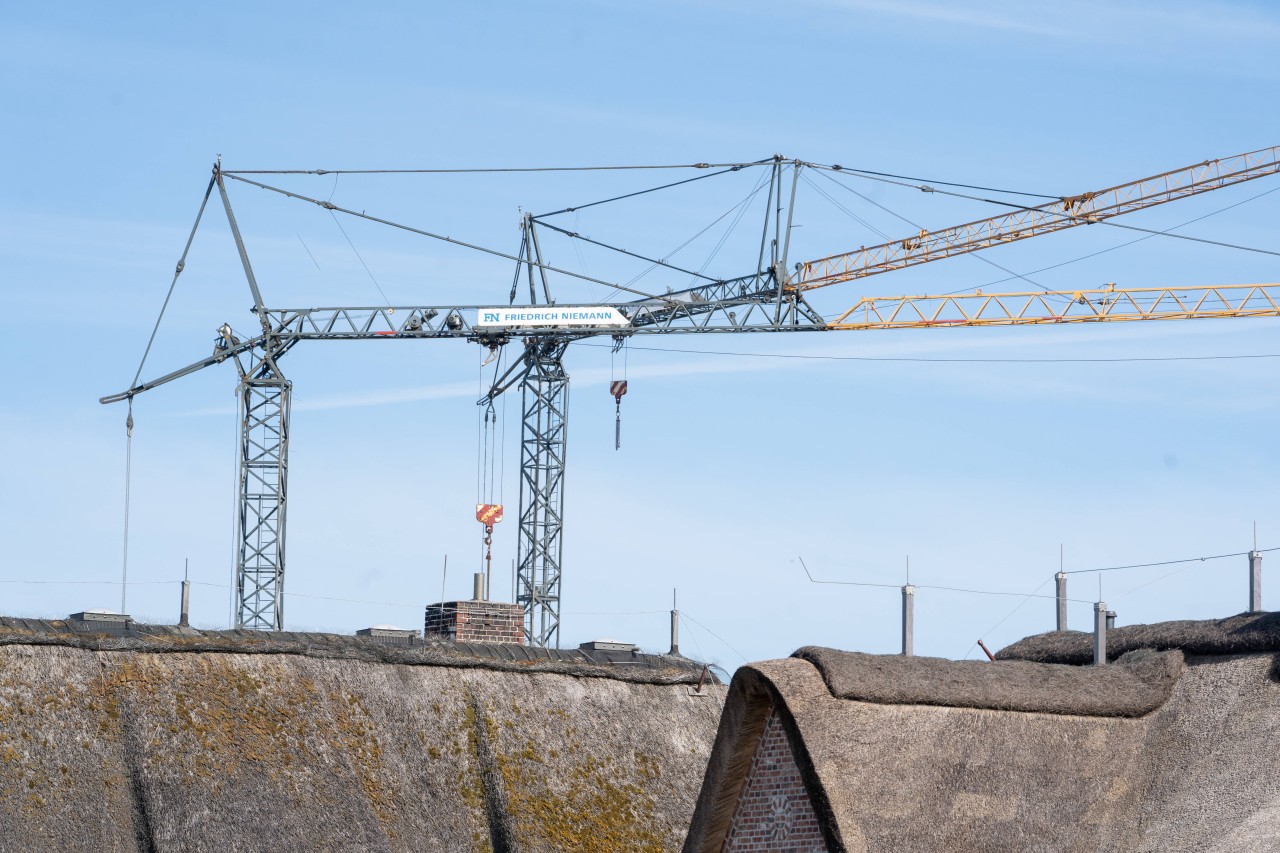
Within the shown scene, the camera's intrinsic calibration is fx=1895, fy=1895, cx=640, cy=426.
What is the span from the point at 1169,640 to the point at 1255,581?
256 cm

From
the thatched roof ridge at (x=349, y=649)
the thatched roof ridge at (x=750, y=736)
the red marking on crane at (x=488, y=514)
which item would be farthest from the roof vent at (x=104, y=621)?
the red marking on crane at (x=488, y=514)

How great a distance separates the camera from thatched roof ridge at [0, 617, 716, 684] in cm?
2409

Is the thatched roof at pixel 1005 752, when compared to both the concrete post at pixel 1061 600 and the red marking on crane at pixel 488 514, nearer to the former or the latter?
the concrete post at pixel 1061 600

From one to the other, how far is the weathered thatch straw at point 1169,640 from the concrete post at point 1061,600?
55 centimetres

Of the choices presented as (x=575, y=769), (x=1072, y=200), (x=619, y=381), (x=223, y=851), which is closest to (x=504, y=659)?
(x=575, y=769)

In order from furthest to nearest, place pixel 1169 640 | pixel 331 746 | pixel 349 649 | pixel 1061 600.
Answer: pixel 1061 600, pixel 349 649, pixel 331 746, pixel 1169 640

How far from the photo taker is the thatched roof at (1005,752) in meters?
20.6

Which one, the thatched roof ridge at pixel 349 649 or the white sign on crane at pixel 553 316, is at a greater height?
the white sign on crane at pixel 553 316

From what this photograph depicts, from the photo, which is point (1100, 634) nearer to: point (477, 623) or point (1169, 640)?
point (1169, 640)

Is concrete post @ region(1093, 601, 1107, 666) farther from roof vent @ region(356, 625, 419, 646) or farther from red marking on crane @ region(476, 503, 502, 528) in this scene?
red marking on crane @ region(476, 503, 502, 528)

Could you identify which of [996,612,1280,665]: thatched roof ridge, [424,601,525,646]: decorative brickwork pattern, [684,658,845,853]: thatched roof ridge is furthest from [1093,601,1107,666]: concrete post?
[424,601,525,646]: decorative brickwork pattern

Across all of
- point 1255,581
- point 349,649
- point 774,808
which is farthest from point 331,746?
point 1255,581

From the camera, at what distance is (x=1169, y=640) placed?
78.1 ft

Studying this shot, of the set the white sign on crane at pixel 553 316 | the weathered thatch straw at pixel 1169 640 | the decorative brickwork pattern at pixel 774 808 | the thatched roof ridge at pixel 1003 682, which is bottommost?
the decorative brickwork pattern at pixel 774 808
